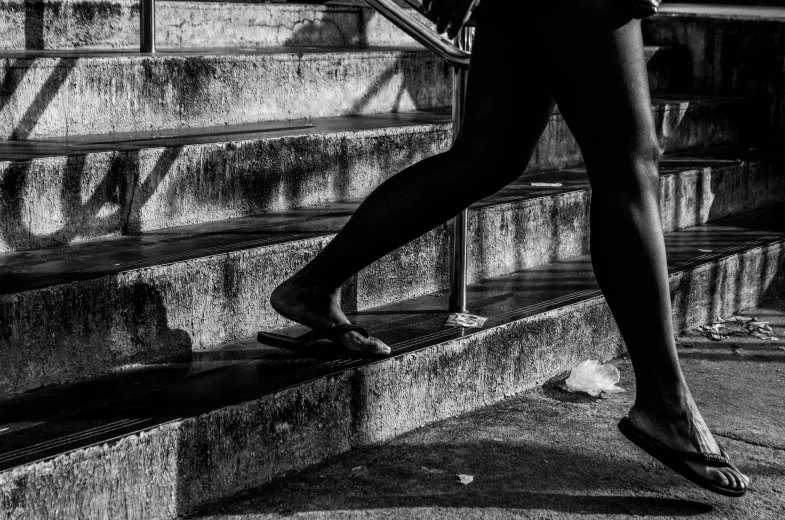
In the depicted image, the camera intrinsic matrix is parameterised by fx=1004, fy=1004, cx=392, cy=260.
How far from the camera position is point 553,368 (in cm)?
335

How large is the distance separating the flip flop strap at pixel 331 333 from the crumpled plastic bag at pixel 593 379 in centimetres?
83

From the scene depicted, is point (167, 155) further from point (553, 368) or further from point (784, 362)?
point (784, 362)

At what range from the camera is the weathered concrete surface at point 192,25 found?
13.6 ft

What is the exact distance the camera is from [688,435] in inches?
90.8

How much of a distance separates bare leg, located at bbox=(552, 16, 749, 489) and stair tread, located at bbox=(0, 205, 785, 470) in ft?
2.46

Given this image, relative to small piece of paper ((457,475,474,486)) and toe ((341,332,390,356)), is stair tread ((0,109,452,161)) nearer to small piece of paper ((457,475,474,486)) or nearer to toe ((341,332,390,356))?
toe ((341,332,390,356))

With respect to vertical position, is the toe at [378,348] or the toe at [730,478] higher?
the toe at [378,348]

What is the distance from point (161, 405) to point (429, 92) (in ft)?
10.4

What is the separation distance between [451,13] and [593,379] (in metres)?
1.42

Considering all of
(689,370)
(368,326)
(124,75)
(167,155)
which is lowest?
(689,370)

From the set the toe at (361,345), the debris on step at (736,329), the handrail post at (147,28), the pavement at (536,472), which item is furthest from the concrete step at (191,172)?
the debris on step at (736,329)

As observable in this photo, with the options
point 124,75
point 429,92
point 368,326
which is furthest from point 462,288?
point 429,92

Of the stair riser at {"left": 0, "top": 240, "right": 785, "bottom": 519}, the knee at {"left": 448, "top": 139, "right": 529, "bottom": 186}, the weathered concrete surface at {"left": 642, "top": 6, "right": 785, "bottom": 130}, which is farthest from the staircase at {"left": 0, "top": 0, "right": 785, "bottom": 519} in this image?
the weathered concrete surface at {"left": 642, "top": 6, "right": 785, "bottom": 130}

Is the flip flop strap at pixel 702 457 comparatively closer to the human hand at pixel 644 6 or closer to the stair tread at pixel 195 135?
the human hand at pixel 644 6
